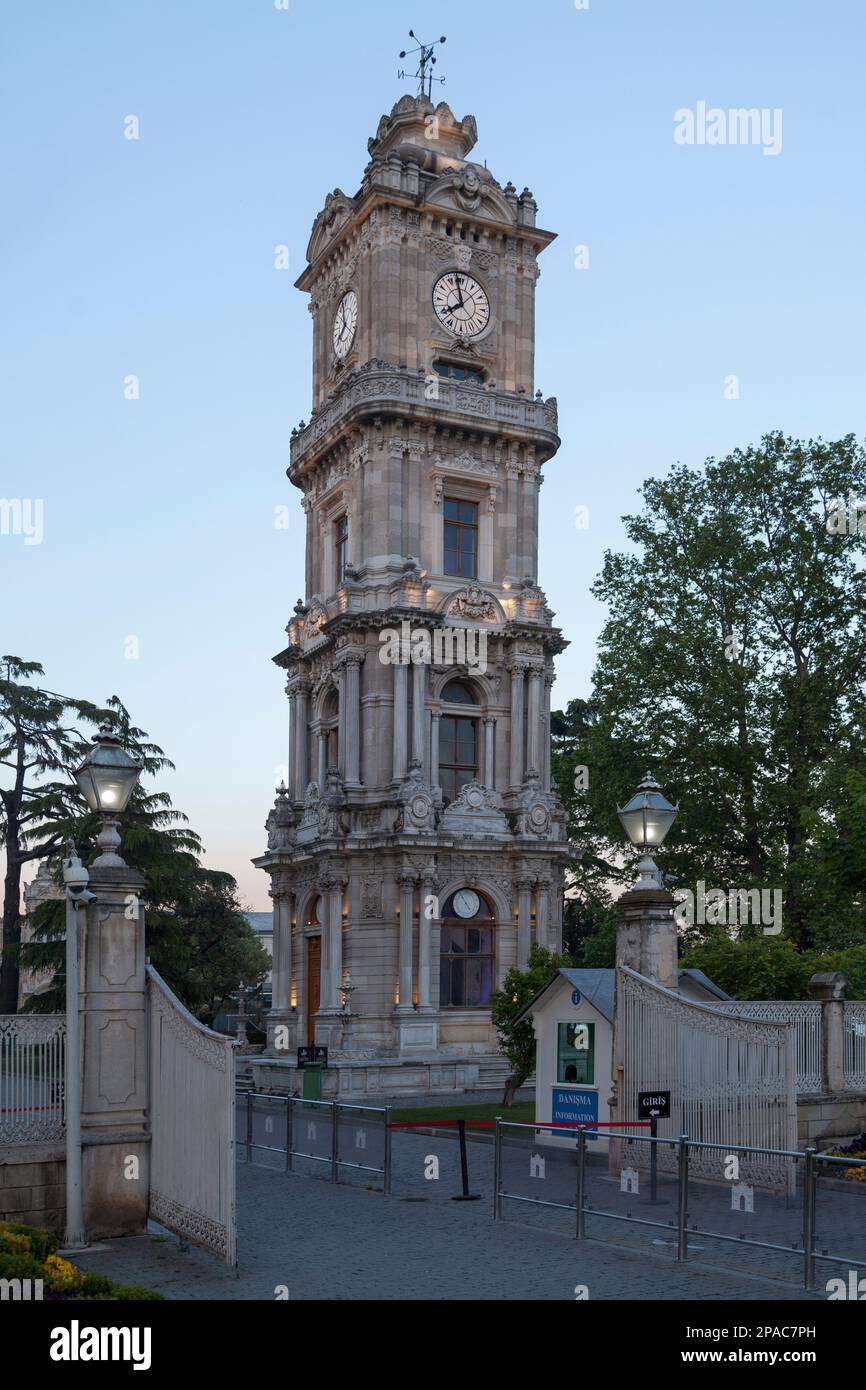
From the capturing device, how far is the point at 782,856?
41.4 m

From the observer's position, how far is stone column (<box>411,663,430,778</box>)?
44.9 metres

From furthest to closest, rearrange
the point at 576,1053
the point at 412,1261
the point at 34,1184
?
1. the point at 576,1053
2. the point at 34,1184
3. the point at 412,1261

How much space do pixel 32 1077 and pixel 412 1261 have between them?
431 centimetres

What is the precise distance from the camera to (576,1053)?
24562 millimetres

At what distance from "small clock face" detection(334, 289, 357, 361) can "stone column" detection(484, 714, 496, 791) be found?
14425 millimetres

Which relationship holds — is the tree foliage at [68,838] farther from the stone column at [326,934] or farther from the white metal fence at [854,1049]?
the white metal fence at [854,1049]

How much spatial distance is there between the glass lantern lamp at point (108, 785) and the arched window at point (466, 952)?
2999 centimetres

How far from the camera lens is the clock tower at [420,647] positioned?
145 feet

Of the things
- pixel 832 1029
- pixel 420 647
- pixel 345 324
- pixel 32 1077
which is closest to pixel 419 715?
Answer: pixel 420 647

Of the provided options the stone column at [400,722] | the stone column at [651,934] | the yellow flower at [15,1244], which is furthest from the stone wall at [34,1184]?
the stone column at [400,722]

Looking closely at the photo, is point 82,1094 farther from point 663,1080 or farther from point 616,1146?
point 663,1080

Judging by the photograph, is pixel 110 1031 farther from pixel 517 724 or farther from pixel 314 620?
pixel 314 620

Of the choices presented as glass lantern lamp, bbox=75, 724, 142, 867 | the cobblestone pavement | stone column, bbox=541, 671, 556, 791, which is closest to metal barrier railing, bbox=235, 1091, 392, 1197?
the cobblestone pavement
